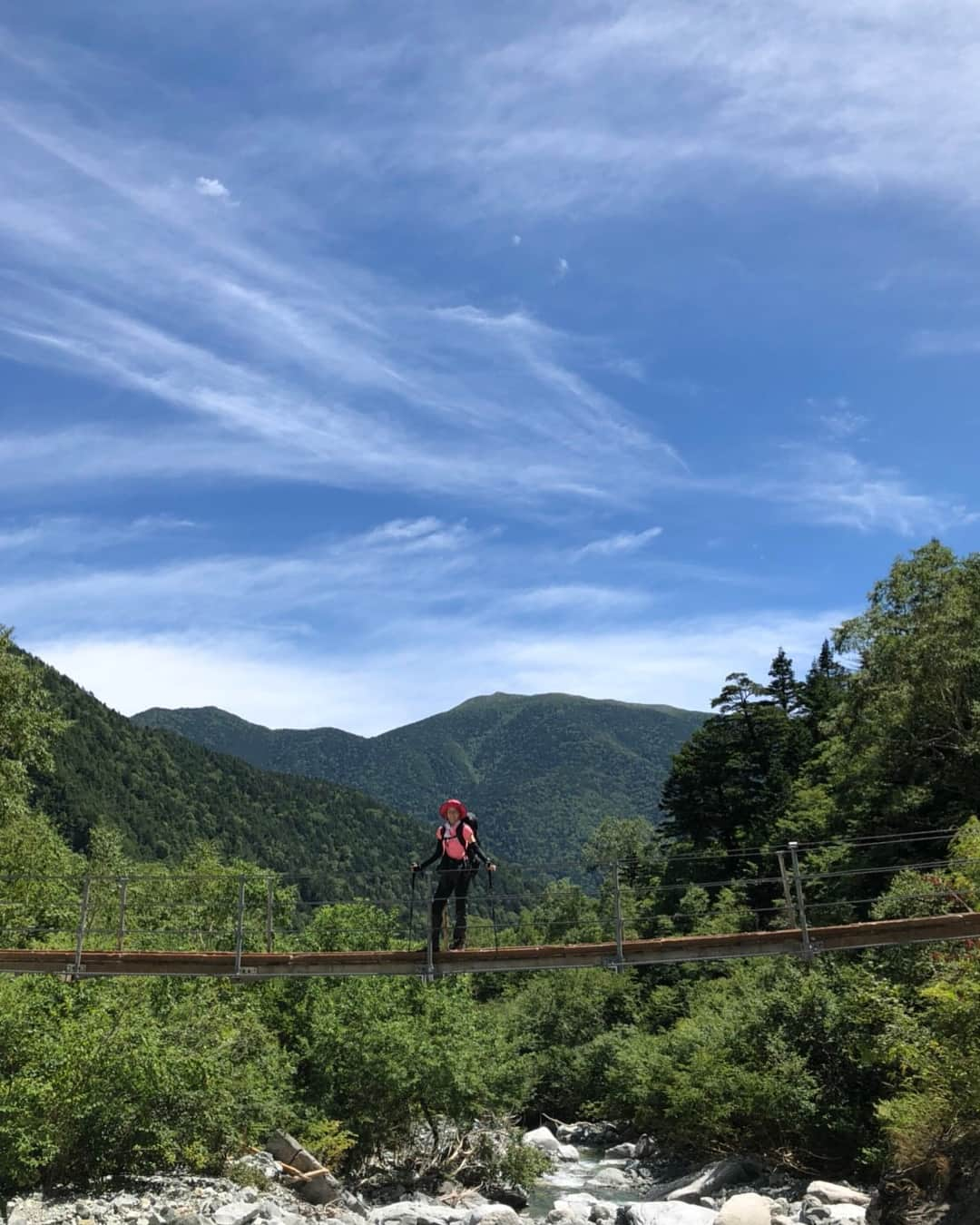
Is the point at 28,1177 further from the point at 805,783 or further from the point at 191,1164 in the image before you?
the point at 805,783

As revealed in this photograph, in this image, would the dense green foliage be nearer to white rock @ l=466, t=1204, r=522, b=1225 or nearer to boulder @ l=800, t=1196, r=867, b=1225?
boulder @ l=800, t=1196, r=867, b=1225

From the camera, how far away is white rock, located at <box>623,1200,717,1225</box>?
17031 mm

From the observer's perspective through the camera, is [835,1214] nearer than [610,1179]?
Yes

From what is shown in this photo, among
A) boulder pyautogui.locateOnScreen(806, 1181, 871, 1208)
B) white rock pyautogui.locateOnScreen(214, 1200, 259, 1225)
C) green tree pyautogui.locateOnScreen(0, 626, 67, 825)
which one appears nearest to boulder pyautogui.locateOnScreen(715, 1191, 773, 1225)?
boulder pyautogui.locateOnScreen(806, 1181, 871, 1208)

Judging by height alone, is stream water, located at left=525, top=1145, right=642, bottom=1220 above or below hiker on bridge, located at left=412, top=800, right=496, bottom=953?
below

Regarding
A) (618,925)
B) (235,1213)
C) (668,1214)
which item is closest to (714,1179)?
(668,1214)

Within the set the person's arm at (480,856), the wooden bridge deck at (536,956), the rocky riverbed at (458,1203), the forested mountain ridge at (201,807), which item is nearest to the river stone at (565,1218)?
the rocky riverbed at (458,1203)

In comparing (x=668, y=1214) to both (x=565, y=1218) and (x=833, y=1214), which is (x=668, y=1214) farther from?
(x=565, y=1218)

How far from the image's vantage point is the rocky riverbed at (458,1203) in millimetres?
15961

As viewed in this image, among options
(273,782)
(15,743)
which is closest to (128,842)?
(273,782)

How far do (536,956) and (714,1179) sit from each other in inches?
490

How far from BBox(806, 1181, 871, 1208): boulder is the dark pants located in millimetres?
10301

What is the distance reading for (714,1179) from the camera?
2169 centimetres

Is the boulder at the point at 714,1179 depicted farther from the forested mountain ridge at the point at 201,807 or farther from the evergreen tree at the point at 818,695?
the forested mountain ridge at the point at 201,807
